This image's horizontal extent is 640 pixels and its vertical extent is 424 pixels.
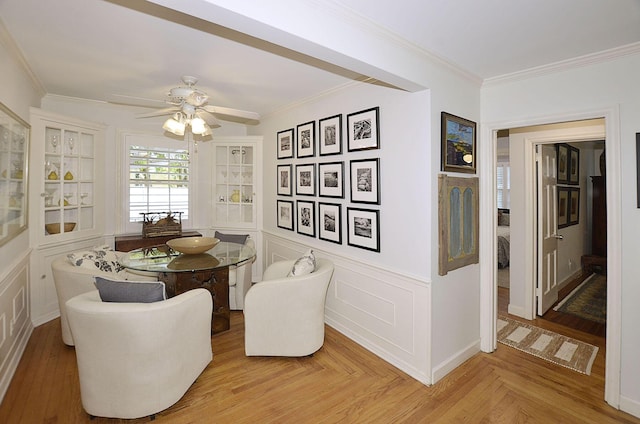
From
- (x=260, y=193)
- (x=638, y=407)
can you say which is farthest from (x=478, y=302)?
(x=260, y=193)

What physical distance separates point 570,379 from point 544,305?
57.8 inches

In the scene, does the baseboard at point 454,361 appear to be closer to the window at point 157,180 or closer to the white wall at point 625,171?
the white wall at point 625,171

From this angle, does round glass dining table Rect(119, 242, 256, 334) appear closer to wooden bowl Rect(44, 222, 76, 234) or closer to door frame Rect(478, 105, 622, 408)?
wooden bowl Rect(44, 222, 76, 234)

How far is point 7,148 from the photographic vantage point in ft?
7.98

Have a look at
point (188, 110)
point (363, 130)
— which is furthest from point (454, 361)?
point (188, 110)

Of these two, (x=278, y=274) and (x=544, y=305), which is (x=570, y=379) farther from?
(x=278, y=274)

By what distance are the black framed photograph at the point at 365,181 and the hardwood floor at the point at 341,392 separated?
146 centimetres

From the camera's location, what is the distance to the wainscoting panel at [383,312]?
262 centimetres

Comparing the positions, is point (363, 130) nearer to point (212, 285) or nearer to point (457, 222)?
point (457, 222)

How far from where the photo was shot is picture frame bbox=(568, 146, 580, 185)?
4754mm

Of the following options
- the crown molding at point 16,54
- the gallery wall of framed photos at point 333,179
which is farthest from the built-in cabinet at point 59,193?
the gallery wall of framed photos at point 333,179

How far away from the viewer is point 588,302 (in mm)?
4289

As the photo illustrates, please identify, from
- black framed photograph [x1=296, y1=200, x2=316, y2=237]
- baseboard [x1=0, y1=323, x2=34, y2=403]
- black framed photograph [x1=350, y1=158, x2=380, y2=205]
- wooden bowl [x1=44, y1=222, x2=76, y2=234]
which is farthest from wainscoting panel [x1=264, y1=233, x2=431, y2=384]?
wooden bowl [x1=44, y1=222, x2=76, y2=234]

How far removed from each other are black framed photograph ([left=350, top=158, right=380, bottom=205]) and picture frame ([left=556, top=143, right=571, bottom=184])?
2.92m
